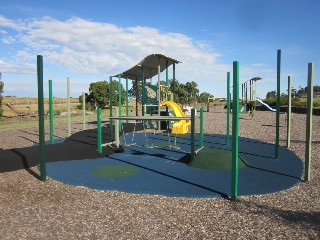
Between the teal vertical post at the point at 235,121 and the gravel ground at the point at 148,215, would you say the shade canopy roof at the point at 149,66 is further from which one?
the gravel ground at the point at 148,215

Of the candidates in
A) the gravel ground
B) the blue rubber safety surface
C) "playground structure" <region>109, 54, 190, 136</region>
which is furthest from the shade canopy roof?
the gravel ground

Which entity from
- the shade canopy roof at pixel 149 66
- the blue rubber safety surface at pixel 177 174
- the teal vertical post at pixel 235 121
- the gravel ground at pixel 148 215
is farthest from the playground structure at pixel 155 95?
the teal vertical post at pixel 235 121

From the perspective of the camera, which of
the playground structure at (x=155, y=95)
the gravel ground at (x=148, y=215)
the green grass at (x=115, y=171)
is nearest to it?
the gravel ground at (x=148, y=215)

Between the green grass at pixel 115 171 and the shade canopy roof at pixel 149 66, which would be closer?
the green grass at pixel 115 171

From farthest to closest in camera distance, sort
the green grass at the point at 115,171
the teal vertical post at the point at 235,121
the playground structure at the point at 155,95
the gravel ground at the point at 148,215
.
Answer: the playground structure at the point at 155,95, the green grass at the point at 115,171, the teal vertical post at the point at 235,121, the gravel ground at the point at 148,215

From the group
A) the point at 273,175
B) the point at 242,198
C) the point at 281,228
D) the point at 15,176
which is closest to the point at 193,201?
the point at 242,198

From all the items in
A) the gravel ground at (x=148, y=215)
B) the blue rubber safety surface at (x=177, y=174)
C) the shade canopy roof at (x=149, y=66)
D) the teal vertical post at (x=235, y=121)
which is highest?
the shade canopy roof at (x=149, y=66)

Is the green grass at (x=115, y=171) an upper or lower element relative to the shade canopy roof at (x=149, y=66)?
lower

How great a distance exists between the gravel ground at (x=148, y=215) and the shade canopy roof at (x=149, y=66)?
1034 centimetres

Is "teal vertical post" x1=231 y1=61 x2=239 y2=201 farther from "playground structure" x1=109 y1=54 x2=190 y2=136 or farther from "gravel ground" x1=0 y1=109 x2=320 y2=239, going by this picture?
"playground structure" x1=109 y1=54 x2=190 y2=136

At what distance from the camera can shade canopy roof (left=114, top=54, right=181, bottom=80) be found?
15.3 meters

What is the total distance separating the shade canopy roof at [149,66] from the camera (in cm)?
1529

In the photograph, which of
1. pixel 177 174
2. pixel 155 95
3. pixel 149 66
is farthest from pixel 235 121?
pixel 149 66

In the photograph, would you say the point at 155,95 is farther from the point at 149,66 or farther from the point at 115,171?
the point at 115,171
